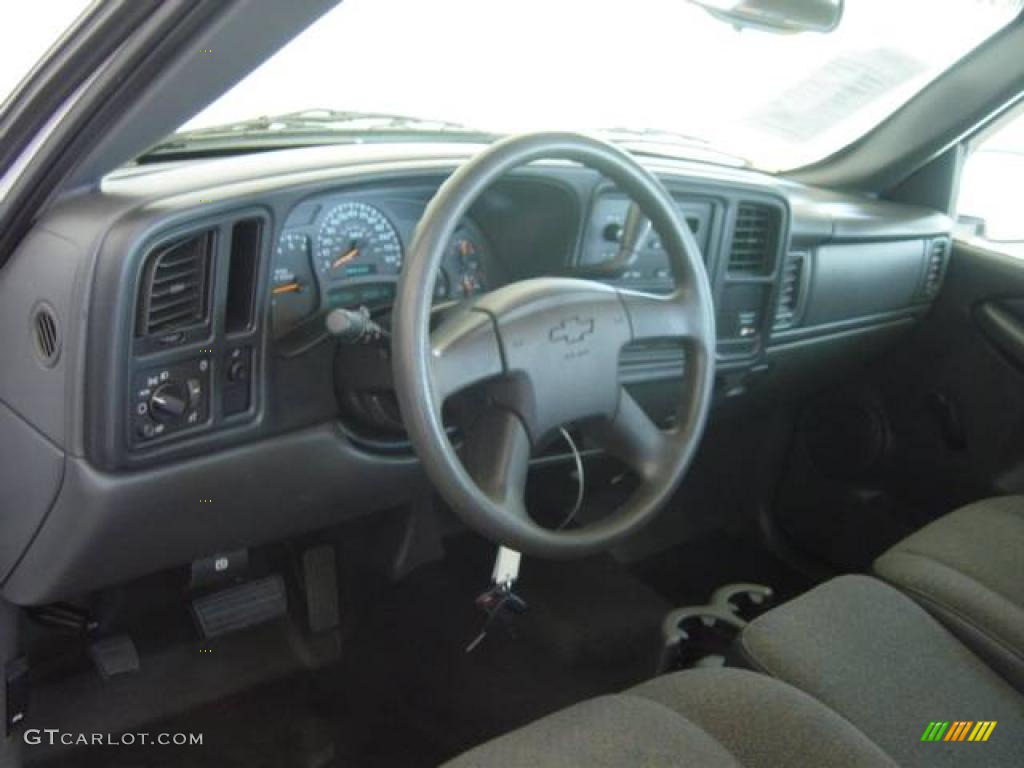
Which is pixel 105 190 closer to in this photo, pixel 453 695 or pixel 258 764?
pixel 258 764

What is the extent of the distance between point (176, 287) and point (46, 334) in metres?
0.15

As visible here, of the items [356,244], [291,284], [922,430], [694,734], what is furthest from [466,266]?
[922,430]

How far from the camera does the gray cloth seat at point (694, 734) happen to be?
3.46 ft

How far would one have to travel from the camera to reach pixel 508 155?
116cm

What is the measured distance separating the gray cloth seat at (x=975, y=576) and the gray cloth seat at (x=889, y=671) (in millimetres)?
27

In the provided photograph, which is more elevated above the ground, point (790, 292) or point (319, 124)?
point (319, 124)

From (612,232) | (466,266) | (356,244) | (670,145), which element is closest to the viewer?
(356,244)

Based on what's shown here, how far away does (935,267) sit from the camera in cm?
247

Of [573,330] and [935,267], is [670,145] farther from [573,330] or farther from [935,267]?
[573,330]

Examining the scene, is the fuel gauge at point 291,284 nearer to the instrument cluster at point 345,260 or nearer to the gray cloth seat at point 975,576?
the instrument cluster at point 345,260

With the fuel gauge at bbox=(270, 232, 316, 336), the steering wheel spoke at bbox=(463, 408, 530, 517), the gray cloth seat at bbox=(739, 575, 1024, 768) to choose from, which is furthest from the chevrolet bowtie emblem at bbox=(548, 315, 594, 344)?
the gray cloth seat at bbox=(739, 575, 1024, 768)

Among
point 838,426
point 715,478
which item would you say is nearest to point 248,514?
point 715,478

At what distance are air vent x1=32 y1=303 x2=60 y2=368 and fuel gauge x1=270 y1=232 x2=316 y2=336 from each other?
0.87ft

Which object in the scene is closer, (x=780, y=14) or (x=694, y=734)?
(x=694, y=734)
